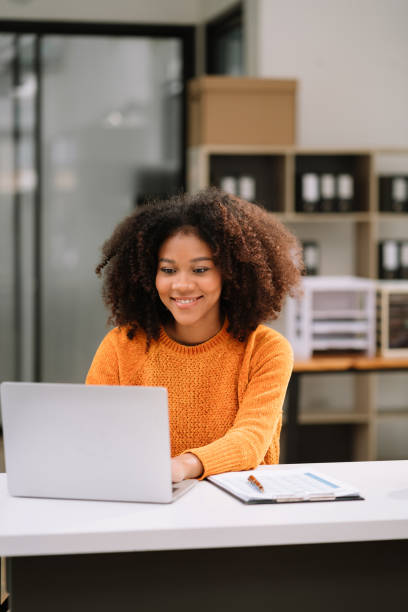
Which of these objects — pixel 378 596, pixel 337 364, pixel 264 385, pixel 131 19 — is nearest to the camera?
pixel 378 596

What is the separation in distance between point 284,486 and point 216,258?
63cm

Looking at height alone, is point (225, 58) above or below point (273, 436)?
above

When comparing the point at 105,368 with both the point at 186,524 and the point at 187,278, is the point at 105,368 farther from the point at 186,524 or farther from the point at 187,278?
the point at 186,524

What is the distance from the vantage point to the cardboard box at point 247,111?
4.20 m

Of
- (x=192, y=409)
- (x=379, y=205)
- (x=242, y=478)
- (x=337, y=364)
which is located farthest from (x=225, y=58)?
(x=242, y=478)

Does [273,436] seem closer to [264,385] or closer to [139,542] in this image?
[264,385]

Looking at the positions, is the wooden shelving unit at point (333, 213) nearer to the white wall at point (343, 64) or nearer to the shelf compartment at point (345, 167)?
the shelf compartment at point (345, 167)

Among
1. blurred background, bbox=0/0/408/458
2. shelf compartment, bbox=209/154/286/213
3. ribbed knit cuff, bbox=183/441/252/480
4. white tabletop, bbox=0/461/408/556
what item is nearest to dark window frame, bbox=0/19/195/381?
blurred background, bbox=0/0/408/458

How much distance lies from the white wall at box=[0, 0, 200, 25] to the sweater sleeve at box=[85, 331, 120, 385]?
3.46 m

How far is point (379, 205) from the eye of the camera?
14.5 ft

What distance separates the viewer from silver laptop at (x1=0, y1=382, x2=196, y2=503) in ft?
4.64

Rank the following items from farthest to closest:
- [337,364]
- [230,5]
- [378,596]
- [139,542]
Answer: [230,5] < [337,364] < [378,596] < [139,542]

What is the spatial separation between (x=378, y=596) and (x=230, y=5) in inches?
155

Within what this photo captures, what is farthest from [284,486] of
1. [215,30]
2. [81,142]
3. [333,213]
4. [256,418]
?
[215,30]
